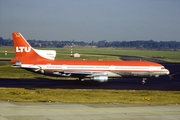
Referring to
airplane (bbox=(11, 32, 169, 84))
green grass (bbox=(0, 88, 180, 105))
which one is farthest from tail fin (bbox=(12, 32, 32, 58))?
green grass (bbox=(0, 88, 180, 105))

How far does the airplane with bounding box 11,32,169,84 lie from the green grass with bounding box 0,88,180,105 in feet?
34.9

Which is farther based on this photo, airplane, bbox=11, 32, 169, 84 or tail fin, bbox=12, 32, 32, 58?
tail fin, bbox=12, 32, 32, 58

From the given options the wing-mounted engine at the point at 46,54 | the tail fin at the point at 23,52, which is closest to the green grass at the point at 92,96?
the tail fin at the point at 23,52

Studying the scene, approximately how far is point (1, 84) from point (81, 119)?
31.0 m

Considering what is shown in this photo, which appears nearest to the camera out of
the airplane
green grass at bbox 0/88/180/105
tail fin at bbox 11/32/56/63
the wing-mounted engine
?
green grass at bbox 0/88/180/105

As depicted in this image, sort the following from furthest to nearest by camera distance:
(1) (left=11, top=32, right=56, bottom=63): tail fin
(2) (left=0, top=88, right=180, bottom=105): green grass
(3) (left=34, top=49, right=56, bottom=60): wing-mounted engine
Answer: (3) (left=34, top=49, right=56, bottom=60): wing-mounted engine
(1) (left=11, top=32, right=56, bottom=63): tail fin
(2) (left=0, top=88, right=180, bottom=105): green grass

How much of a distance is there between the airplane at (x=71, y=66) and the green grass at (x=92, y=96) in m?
10.6

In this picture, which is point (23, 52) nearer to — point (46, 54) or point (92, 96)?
point (46, 54)

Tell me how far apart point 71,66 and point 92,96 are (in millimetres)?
16735

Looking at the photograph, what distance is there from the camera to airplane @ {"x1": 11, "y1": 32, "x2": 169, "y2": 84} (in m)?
62.4

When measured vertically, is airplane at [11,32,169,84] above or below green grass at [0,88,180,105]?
above

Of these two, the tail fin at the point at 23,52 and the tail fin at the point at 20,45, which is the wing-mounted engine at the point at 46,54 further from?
the tail fin at the point at 20,45

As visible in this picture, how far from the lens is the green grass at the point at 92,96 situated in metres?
42.7

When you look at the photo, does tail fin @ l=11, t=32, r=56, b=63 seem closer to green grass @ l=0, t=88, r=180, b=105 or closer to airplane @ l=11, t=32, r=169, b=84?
airplane @ l=11, t=32, r=169, b=84
